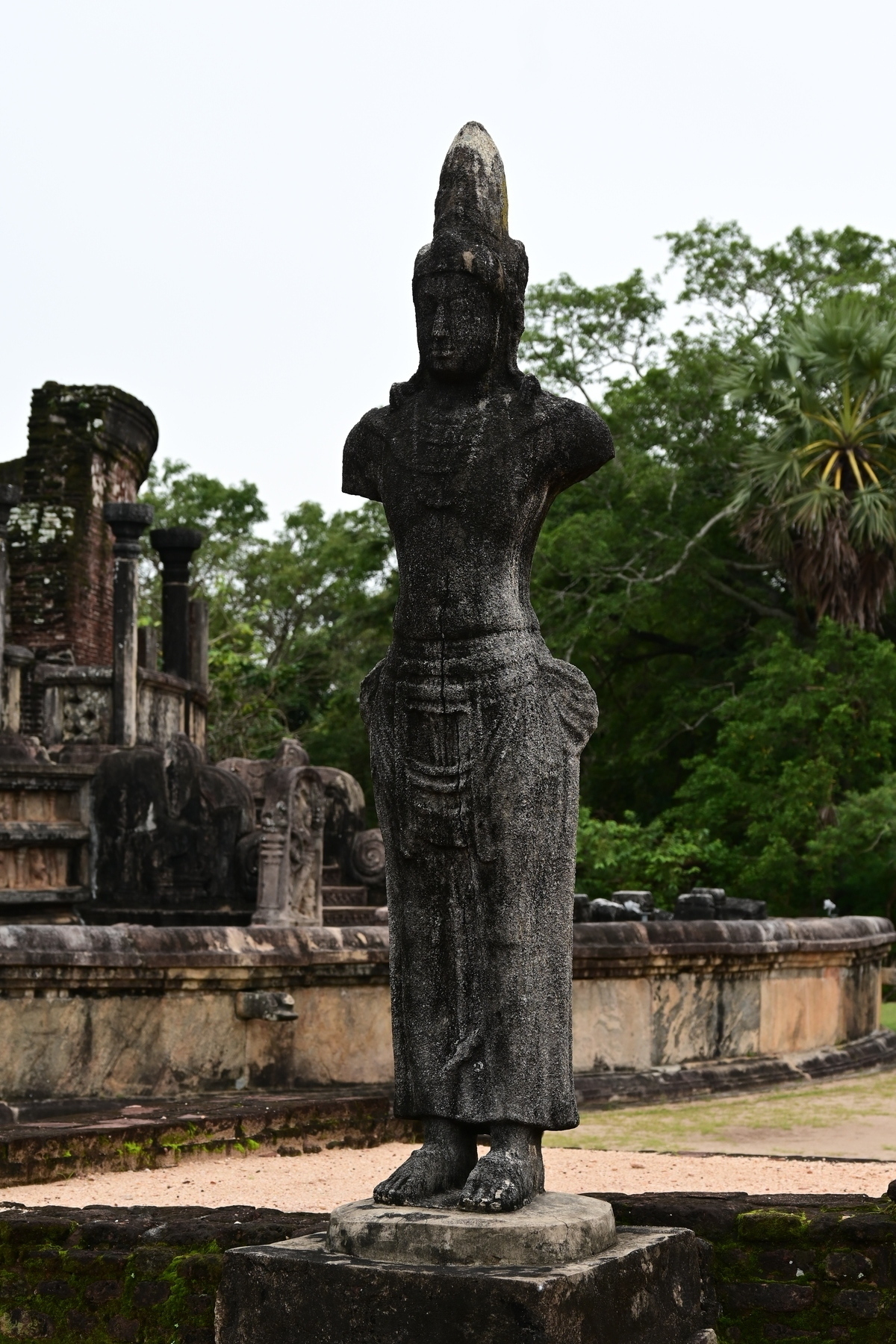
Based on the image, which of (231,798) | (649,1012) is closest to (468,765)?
(649,1012)

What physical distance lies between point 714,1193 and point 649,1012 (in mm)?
5245

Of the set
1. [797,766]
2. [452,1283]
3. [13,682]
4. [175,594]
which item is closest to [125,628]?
[13,682]

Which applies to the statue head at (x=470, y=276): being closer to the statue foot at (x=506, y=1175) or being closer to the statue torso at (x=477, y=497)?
the statue torso at (x=477, y=497)

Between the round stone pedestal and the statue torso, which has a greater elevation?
the statue torso

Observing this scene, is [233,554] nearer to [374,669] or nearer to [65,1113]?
[65,1113]

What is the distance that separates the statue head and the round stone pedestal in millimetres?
1948

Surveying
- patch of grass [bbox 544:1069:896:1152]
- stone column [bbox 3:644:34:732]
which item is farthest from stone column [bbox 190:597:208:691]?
patch of grass [bbox 544:1069:896:1152]

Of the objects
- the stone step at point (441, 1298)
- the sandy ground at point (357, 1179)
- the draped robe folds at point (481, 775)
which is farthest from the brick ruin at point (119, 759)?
the stone step at point (441, 1298)

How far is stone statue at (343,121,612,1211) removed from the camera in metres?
3.98

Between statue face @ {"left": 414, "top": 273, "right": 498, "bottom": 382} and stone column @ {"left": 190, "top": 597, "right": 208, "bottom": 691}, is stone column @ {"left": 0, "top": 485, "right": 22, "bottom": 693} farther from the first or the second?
statue face @ {"left": 414, "top": 273, "right": 498, "bottom": 382}

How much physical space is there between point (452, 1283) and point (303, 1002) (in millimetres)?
5157

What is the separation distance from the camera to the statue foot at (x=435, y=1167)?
389 cm

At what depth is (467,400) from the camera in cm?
417

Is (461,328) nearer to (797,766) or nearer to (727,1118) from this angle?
(727,1118)
